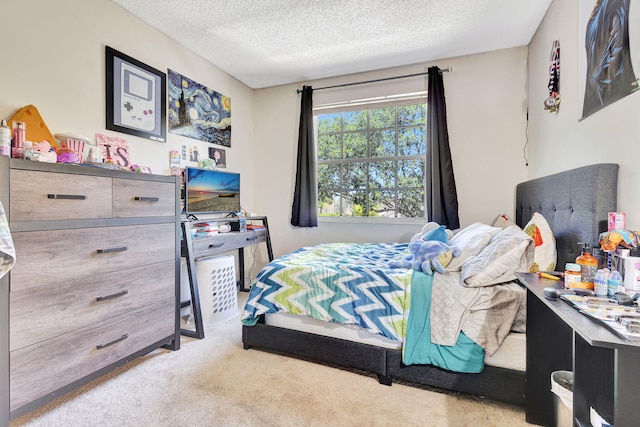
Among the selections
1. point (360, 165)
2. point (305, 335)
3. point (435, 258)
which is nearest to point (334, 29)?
point (360, 165)

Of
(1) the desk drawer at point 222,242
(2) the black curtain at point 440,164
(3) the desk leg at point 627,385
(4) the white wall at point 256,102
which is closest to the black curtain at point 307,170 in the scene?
(4) the white wall at point 256,102

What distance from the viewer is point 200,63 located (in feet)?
10.1

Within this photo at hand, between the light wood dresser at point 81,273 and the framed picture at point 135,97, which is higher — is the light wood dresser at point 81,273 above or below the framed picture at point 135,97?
below

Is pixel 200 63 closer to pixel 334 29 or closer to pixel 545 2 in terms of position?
pixel 334 29

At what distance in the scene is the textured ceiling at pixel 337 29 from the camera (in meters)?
2.28

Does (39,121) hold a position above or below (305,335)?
above

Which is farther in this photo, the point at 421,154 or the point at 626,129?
the point at 421,154

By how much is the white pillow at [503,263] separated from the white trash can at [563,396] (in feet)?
1.49

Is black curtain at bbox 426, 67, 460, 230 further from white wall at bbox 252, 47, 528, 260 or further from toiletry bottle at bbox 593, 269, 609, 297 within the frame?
Result: toiletry bottle at bbox 593, 269, 609, 297

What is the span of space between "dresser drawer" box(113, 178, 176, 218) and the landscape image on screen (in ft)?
2.58

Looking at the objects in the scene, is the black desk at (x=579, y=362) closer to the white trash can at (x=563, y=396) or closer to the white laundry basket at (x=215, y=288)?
the white trash can at (x=563, y=396)

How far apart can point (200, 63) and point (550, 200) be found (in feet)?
10.7

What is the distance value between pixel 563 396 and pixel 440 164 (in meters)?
2.24

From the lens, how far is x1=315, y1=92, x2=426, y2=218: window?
3.39m
